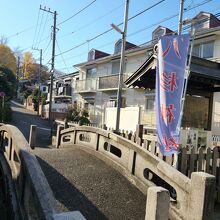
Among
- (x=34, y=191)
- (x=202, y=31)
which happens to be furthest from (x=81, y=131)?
(x=202, y=31)

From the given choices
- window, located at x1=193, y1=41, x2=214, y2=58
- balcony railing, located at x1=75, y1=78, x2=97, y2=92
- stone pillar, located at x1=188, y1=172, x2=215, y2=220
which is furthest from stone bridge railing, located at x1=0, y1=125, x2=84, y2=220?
balcony railing, located at x1=75, y1=78, x2=97, y2=92

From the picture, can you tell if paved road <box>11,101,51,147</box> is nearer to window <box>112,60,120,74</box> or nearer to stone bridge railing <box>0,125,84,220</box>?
window <box>112,60,120,74</box>

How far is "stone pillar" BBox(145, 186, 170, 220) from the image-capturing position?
318cm

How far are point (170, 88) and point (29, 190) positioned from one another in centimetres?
328

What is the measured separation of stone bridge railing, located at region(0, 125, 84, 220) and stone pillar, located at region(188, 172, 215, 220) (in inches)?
72.4

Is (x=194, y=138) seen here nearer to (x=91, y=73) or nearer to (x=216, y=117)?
(x=216, y=117)

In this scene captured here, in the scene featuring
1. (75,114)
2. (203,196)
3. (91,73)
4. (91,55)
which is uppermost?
(91,55)

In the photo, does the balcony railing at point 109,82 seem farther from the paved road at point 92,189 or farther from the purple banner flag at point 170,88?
the purple banner flag at point 170,88

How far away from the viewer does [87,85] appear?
3142 cm

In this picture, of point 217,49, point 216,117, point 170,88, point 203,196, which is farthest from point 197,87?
point 217,49

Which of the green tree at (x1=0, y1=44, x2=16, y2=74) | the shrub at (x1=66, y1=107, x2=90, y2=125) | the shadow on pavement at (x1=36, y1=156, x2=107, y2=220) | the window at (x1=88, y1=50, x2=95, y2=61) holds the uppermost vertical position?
the green tree at (x1=0, y1=44, x2=16, y2=74)

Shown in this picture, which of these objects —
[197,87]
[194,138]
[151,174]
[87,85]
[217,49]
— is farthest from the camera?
[87,85]

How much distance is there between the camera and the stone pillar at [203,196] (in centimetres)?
390

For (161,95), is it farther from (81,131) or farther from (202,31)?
(202,31)
